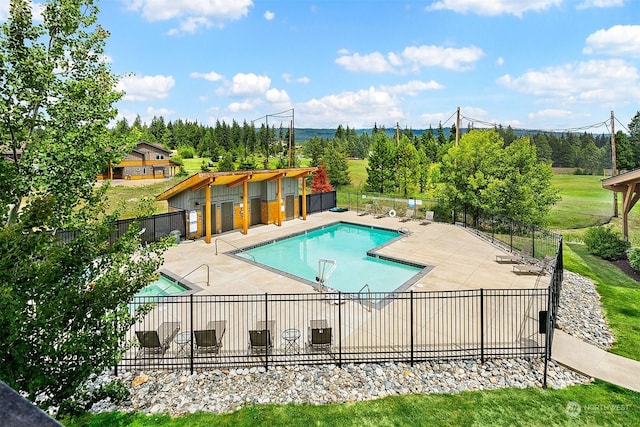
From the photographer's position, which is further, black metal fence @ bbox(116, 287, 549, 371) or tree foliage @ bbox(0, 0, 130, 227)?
black metal fence @ bbox(116, 287, 549, 371)

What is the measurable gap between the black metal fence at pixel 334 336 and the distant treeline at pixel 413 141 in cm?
3329

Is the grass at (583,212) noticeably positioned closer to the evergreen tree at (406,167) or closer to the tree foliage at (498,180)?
the tree foliage at (498,180)

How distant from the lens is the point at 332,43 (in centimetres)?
2586

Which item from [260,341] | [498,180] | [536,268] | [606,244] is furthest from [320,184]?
[260,341]

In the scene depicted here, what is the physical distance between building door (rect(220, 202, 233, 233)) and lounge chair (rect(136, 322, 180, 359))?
13.2m

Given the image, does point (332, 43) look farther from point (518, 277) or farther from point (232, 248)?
point (518, 277)

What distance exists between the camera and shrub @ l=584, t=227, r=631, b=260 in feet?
59.4

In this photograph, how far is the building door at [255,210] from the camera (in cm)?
2445

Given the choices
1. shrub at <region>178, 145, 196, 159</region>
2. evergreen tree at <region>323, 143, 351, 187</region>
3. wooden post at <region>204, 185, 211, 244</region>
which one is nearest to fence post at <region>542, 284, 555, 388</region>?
wooden post at <region>204, 185, 211, 244</region>

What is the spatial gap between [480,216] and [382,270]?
11.7 m

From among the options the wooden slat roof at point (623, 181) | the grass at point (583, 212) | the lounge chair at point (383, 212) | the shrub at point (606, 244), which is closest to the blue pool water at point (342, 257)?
the lounge chair at point (383, 212)

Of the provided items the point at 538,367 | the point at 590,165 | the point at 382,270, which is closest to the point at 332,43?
the point at 382,270

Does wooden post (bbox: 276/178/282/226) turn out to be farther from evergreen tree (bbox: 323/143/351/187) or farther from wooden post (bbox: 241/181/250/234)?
evergreen tree (bbox: 323/143/351/187)

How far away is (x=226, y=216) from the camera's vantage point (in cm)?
2227
